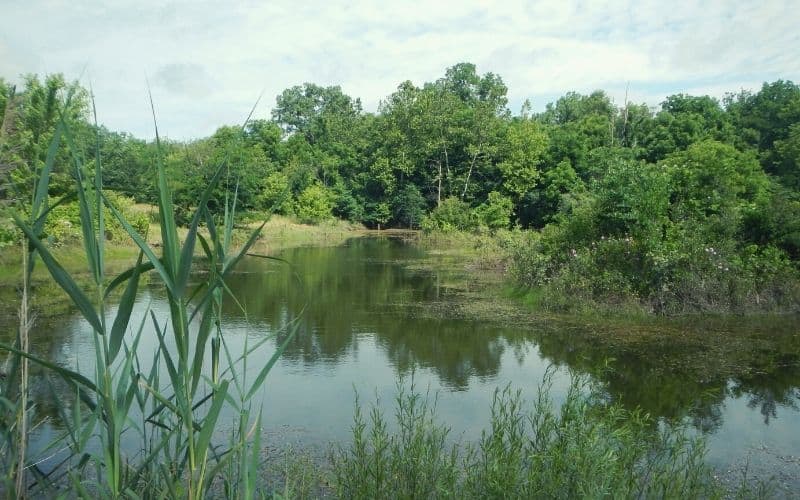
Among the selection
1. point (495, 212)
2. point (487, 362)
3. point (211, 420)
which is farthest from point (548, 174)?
point (211, 420)

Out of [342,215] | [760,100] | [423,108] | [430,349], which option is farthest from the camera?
[342,215]

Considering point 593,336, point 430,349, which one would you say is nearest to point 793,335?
point 593,336

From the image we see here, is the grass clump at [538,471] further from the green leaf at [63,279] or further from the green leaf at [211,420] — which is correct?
the green leaf at [63,279]

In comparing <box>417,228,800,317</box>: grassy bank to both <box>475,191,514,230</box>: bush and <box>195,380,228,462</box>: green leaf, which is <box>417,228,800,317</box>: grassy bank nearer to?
<box>195,380,228,462</box>: green leaf

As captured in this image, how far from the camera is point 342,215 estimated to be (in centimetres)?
4338

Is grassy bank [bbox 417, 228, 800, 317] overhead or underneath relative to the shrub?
underneath

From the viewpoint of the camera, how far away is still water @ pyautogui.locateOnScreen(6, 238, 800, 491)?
668 cm

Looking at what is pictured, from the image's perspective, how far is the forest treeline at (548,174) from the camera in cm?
1191

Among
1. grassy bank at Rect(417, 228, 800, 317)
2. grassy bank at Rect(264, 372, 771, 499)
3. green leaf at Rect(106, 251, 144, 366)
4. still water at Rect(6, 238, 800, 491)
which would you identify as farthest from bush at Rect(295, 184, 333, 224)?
green leaf at Rect(106, 251, 144, 366)

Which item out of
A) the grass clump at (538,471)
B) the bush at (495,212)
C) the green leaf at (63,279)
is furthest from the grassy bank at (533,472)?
the bush at (495,212)

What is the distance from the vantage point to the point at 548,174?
35656mm

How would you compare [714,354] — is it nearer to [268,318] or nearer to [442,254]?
[268,318]

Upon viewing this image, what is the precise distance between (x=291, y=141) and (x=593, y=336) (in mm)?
38797

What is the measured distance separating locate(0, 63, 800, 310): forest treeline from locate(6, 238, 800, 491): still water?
1246mm
